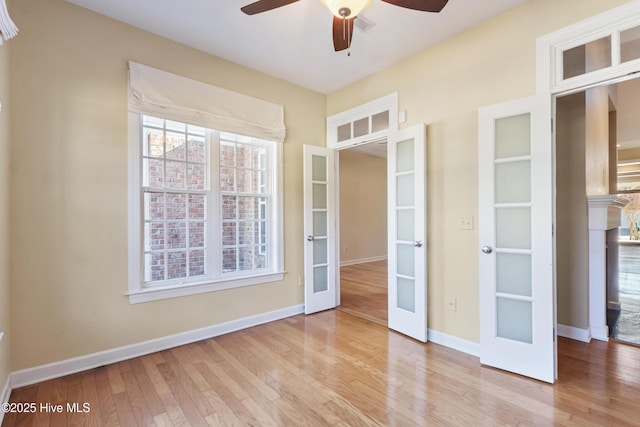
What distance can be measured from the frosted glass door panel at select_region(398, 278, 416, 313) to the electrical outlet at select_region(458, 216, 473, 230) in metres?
0.75

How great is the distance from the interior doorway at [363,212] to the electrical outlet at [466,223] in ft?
11.2

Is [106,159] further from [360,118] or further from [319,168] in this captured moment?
[360,118]

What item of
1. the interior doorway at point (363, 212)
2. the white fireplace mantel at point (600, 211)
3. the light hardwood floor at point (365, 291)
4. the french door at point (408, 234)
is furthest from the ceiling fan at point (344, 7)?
the interior doorway at point (363, 212)

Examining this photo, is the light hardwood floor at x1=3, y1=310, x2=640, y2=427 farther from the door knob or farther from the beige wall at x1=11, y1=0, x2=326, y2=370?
the door knob

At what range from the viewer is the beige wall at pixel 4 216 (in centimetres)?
192

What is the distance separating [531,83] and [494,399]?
2368 millimetres

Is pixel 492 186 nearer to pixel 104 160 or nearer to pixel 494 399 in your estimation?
pixel 494 399

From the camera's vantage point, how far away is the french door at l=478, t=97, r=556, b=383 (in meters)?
2.19

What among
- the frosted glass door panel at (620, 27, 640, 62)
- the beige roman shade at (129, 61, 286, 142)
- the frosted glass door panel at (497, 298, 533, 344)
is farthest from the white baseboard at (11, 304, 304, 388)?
the frosted glass door panel at (620, 27, 640, 62)

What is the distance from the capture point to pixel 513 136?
2.35 m

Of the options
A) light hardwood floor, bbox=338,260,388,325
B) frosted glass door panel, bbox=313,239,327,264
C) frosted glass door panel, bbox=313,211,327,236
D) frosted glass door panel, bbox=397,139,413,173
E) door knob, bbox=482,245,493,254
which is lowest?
light hardwood floor, bbox=338,260,388,325

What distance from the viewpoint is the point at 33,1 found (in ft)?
7.30

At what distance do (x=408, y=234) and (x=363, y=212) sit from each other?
15.3 feet

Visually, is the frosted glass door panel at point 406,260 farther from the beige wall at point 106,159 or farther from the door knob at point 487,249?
the door knob at point 487,249
